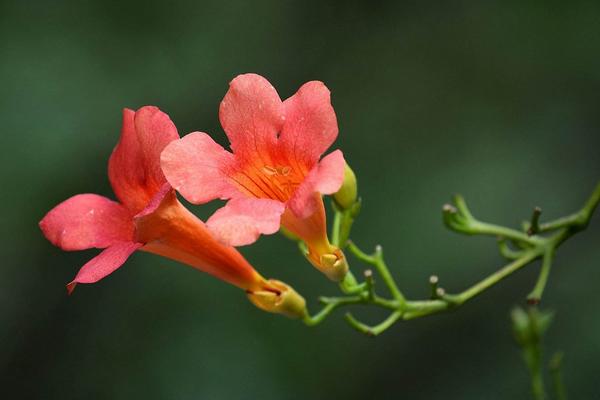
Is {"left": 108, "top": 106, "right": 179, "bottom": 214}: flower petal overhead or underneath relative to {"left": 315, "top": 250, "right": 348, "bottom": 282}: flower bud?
overhead

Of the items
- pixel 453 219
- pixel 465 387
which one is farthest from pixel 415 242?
pixel 453 219

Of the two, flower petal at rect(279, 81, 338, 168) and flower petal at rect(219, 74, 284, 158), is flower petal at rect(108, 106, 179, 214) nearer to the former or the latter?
flower petal at rect(219, 74, 284, 158)

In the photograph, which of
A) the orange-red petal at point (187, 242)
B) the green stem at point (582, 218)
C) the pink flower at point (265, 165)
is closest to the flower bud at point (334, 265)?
the pink flower at point (265, 165)

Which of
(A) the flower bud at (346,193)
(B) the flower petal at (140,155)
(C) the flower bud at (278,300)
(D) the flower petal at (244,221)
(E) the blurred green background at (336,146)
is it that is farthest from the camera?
(E) the blurred green background at (336,146)

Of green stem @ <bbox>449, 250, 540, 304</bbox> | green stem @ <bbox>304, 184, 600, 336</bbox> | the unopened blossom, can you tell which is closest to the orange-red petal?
the unopened blossom

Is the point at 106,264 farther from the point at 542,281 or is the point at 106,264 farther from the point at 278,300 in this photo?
the point at 542,281

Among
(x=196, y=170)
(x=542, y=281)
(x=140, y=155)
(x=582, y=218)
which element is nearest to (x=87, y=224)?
(x=140, y=155)

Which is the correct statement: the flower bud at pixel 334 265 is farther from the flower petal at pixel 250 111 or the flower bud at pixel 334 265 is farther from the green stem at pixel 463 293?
the flower petal at pixel 250 111
